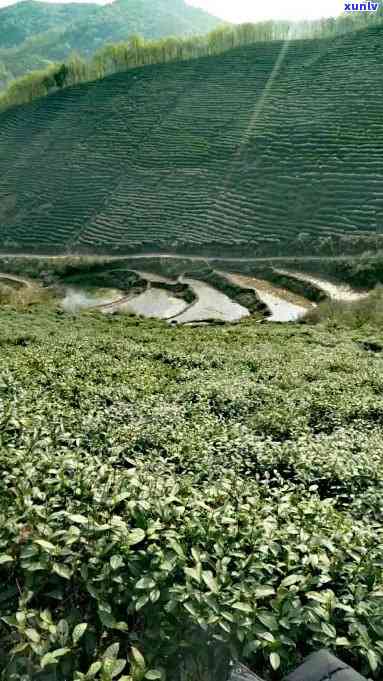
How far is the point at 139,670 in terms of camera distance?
3186 millimetres

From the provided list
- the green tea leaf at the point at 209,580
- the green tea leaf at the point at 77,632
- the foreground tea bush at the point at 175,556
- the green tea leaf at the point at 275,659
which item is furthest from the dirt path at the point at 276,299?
the green tea leaf at the point at 77,632

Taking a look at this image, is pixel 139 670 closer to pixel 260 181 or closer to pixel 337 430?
pixel 337 430

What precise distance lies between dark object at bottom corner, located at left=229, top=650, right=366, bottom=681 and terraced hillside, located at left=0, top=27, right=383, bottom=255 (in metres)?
44.4

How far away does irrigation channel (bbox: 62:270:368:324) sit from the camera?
117 feet

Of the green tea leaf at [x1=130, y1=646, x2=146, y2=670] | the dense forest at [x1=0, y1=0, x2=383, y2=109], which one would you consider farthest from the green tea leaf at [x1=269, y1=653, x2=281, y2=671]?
the dense forest at [x1=0, y1=0, x2=383, y2=109]

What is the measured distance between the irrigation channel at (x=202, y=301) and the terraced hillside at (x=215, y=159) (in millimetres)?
6940

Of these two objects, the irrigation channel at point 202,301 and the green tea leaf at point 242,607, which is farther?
the irrigation channel at point 202,301

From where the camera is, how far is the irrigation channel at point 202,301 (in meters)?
35.6

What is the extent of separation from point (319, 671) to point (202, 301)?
36.2m

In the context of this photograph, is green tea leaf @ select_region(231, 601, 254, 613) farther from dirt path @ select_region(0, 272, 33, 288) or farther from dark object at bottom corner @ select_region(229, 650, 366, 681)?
dirt path @ select_region(0, 272, 33, 288)

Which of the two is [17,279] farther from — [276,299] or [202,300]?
[276,299]

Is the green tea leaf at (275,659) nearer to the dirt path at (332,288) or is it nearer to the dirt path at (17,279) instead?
the dirt path at (332,288)

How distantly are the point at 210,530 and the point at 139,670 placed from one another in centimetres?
113

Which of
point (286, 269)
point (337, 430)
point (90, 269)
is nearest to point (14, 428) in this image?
point (337, 430)
